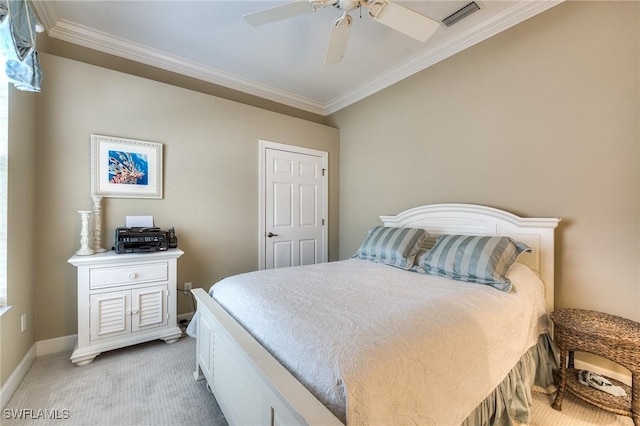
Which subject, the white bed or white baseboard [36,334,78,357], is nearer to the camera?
the white bed

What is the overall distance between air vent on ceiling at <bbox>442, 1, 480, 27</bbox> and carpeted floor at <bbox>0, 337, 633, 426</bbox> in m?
2.95

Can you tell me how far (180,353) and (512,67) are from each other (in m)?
3.77

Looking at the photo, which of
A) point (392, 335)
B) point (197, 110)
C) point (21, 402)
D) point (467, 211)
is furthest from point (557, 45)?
point (21, 402)

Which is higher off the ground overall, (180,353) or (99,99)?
(99,99)

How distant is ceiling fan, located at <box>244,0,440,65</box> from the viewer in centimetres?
168

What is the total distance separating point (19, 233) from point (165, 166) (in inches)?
47.4

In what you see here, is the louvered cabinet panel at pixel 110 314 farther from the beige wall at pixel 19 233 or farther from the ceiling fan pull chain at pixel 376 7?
the ceiling fan pull chain at pixel 376 7

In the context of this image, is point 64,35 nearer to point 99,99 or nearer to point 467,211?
point 99,99

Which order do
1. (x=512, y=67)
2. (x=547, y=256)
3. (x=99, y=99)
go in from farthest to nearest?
(x=99, y=99), (x=512, y=67), (x=547, y=256)

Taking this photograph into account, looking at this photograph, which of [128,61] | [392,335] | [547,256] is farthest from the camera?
[128,61]

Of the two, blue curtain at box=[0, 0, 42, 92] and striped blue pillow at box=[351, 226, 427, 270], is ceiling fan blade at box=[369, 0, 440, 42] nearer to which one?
striped blue pillow at box=[351, 226, 427, 270]

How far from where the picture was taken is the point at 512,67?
7.45ft

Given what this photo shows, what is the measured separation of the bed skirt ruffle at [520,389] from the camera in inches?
52.1

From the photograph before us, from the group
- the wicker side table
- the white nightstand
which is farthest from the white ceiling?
the wicker side table
